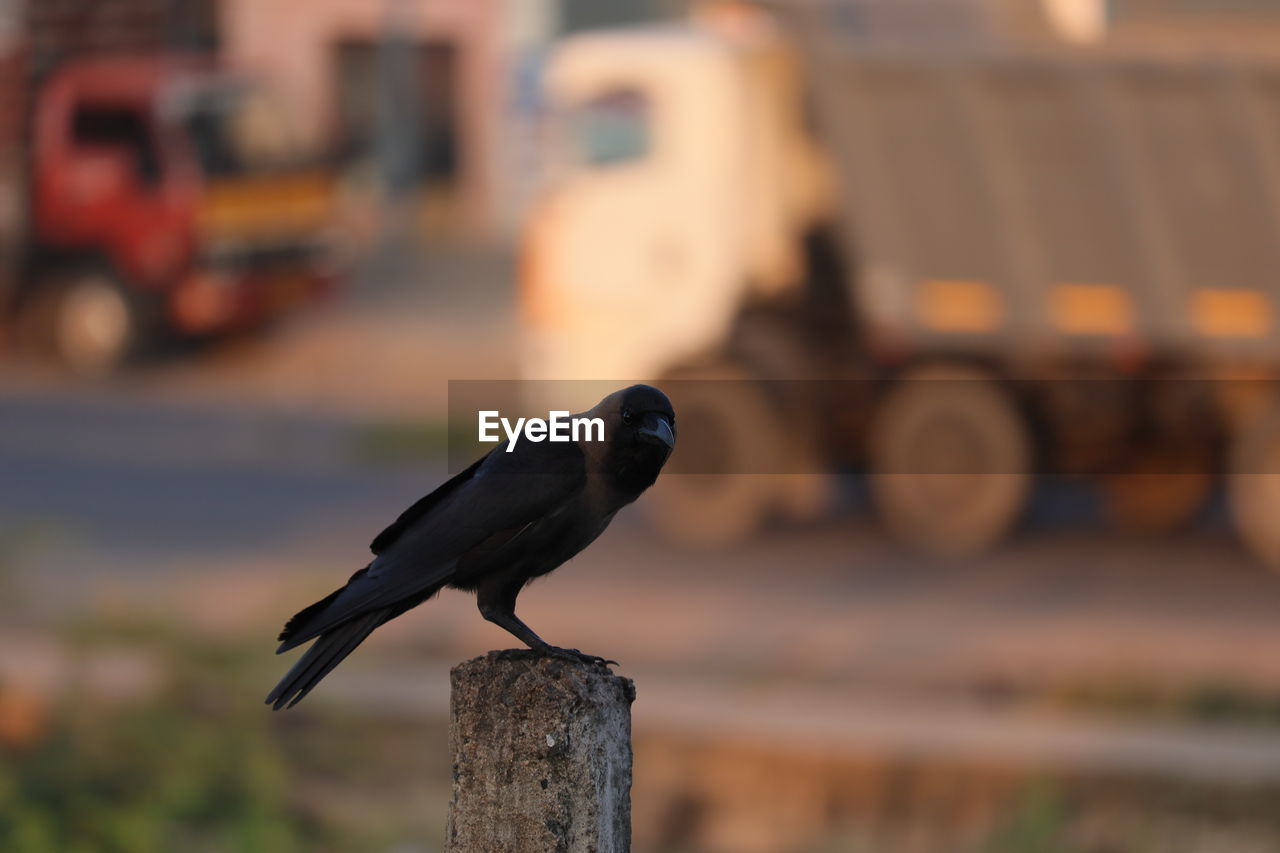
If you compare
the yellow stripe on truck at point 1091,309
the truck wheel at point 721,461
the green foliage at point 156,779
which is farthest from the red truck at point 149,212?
the green foliage at point 156,779

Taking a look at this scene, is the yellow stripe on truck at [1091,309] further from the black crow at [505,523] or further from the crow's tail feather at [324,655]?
the crow's tail feather at [324,655]

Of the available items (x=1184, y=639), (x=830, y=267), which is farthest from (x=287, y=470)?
(x=1184, y=639)

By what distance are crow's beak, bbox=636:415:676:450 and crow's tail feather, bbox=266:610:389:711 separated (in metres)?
0.44

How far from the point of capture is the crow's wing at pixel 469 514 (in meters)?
3.03

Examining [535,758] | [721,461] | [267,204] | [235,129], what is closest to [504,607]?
[535,758]

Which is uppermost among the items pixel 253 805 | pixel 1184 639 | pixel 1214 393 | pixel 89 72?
pixel 89 72

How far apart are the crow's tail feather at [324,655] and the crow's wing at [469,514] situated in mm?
44

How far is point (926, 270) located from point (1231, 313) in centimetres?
161

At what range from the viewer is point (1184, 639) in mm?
9617

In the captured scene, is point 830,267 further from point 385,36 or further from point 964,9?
point 385,36

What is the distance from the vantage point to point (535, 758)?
299 cm

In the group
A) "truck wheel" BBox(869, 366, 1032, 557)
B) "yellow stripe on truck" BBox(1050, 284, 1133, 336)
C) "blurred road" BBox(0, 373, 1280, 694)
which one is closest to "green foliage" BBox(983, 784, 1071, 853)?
"blurred road" BBox(0, 373, 1280, 694)

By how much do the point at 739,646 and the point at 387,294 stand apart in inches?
436

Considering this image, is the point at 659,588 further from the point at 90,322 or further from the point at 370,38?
the point at 370,38
